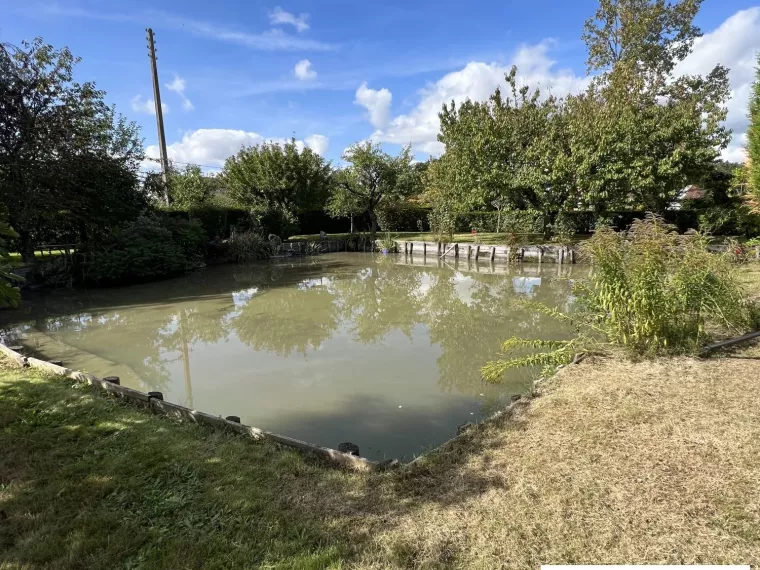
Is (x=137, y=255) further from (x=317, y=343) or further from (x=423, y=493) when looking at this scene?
(x=423, y=493)

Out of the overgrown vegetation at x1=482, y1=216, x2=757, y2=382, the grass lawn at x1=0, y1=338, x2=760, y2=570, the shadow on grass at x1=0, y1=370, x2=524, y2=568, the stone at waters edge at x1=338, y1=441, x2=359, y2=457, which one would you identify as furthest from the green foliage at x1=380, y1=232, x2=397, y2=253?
the stone at waters edge at x1=338, y1=441, x2=359, y2=457

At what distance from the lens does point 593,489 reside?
245 cm

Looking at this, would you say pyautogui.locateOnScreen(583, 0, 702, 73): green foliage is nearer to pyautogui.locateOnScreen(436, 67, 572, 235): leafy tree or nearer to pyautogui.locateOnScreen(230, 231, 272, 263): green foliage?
pyautogui.locateOnScreen(436, 67, 572, 235): leafy tree

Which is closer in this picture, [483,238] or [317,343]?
[317,343]

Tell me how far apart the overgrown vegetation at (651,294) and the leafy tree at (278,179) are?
59.3 feet

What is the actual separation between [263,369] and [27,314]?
23.6 feet

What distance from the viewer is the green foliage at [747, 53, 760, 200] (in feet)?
37.0

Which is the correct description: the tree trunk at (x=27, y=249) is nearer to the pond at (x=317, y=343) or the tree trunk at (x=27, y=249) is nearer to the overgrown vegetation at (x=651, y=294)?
the pond at (x=317, y=343)

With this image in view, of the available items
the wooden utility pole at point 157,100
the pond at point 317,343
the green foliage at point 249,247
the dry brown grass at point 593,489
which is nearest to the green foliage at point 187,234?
the green foliage at point 249,247

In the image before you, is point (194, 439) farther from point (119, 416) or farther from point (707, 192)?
point (707, 192)

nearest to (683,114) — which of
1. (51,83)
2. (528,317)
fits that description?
(528,317)

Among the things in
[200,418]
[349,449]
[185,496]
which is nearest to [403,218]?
[200,418]

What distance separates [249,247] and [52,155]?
745 cm

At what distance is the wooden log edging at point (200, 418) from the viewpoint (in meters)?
3.05
